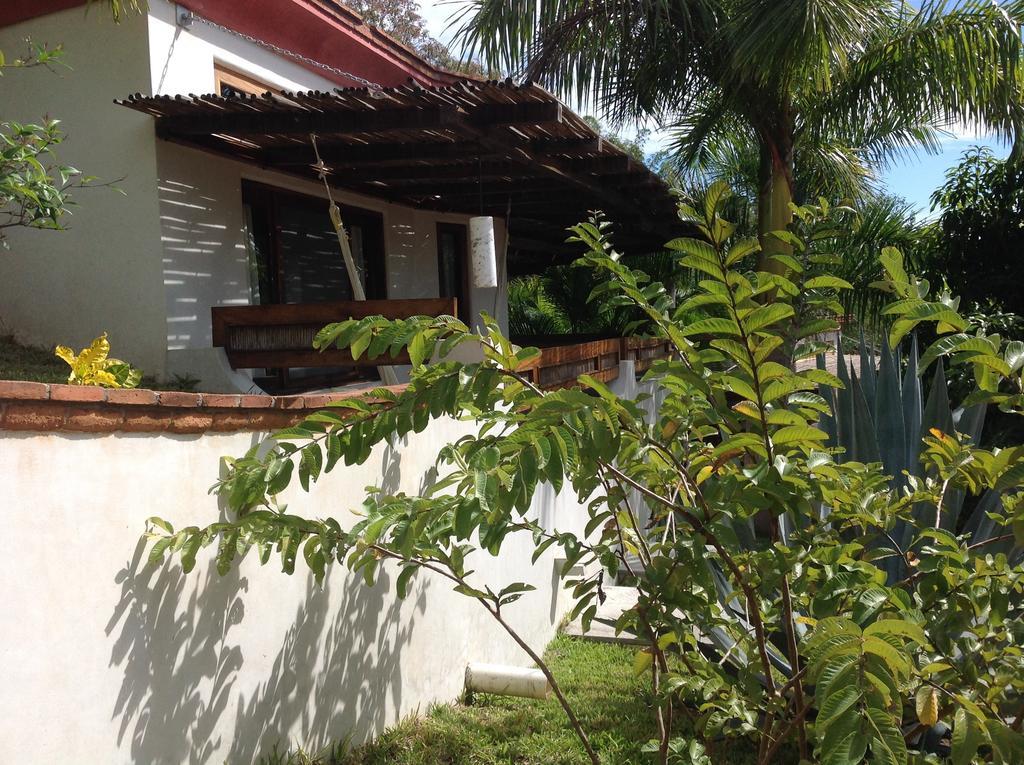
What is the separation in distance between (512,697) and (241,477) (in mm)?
3001

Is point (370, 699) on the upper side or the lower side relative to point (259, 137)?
lower

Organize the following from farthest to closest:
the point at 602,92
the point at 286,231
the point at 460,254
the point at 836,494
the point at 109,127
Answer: the point at 460,254, the point at 602,92, the point at 286,231, the point at 109,127, the point at 836,494

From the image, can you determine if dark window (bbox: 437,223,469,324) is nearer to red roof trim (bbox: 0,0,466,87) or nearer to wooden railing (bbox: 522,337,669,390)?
red roof trim (bbox: 0,0,466,87)

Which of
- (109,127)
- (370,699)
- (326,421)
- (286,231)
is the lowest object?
(370,699)

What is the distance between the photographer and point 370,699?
155 inches

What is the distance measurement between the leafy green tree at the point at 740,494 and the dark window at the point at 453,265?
8173 millimetres

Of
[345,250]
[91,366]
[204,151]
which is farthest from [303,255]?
[91,366]

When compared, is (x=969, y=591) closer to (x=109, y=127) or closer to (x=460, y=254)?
(x=109, y=127)

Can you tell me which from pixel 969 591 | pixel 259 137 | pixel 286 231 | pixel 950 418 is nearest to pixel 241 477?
pixel 969 591

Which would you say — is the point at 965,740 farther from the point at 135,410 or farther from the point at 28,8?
the point at 28,8

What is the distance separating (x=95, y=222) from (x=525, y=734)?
457cm

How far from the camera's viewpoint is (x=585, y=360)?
7801 millimetres

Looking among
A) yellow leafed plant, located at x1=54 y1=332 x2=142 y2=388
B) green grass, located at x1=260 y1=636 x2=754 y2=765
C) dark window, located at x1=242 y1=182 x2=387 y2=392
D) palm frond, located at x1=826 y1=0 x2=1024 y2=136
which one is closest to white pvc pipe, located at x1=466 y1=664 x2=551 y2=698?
green grass, located at x1=260 y1=636 x2=754 y2=765

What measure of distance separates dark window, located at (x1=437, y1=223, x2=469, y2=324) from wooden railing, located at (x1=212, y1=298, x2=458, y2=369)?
16.4 feet
